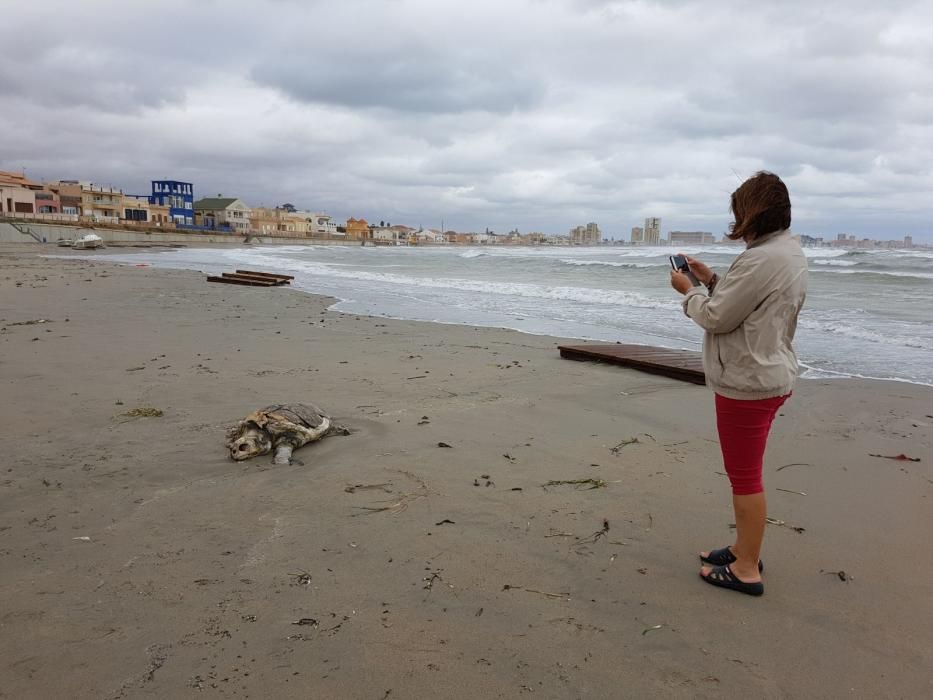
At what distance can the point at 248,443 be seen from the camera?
391 cm

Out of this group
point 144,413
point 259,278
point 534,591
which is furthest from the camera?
point 259,278

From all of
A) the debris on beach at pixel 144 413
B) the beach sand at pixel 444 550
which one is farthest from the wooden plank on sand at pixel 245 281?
the debris on beach at pixel 144 413

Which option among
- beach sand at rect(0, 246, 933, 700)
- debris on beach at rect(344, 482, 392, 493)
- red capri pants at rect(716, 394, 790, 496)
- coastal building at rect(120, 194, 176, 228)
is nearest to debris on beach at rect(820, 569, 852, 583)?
beach sand at rect(0, 246, 933, 700)

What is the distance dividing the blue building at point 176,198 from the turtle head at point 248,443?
108862mm

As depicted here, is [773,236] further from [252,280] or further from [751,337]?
[252,280]

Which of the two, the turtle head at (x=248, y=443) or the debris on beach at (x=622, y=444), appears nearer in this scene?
the turtle head at (x=248, y=443)

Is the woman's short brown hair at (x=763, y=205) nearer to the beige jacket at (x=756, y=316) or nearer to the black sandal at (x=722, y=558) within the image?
the beige jacket at (x=756, y=316)

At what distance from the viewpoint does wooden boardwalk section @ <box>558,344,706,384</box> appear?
6.63m

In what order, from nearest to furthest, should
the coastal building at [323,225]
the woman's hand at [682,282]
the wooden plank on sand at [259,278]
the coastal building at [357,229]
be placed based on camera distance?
the woman's hand at [682,282] < the wooden plank on sand at [259,278] < the coastal building at [323,225] < the coastal building at [357,229]

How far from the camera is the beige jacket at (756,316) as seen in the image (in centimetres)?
232

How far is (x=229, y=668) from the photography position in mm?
2023

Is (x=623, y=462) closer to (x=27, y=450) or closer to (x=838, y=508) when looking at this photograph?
(x=838, y=508)

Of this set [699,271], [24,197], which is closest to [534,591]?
[699,271]

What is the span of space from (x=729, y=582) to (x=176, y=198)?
11790 centimetres
